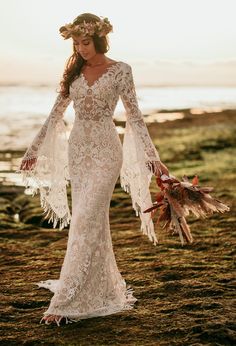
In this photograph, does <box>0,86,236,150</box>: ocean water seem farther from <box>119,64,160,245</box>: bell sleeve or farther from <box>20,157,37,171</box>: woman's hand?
<box>119,64,160,245</box>: bell sleeve

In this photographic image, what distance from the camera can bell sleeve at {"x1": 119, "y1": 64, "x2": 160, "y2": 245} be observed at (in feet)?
20.0

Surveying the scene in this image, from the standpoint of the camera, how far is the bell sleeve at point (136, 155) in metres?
6.09

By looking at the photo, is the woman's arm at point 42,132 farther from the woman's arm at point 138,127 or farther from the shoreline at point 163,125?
the shoreline at point 163,125

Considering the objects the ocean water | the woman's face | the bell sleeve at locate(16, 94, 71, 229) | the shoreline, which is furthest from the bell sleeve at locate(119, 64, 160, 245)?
the ocean water

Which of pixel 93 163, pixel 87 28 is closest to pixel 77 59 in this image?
pixel 87 28

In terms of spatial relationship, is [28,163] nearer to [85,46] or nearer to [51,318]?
[85,46]

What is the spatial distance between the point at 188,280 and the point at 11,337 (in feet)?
6.42

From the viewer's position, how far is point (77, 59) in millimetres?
6164

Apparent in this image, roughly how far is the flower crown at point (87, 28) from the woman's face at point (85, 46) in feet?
0.14

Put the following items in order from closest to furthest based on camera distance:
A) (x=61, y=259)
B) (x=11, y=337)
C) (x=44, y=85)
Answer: (x=11, y=337) → (x=61, y=259) → (x=44, y=85)

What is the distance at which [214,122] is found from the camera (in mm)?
24266

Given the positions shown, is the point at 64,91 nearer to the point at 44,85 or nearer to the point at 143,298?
the point at 143,298

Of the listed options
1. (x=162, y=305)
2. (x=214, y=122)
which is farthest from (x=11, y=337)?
(x=214, y=122)

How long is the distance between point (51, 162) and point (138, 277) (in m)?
1.40
